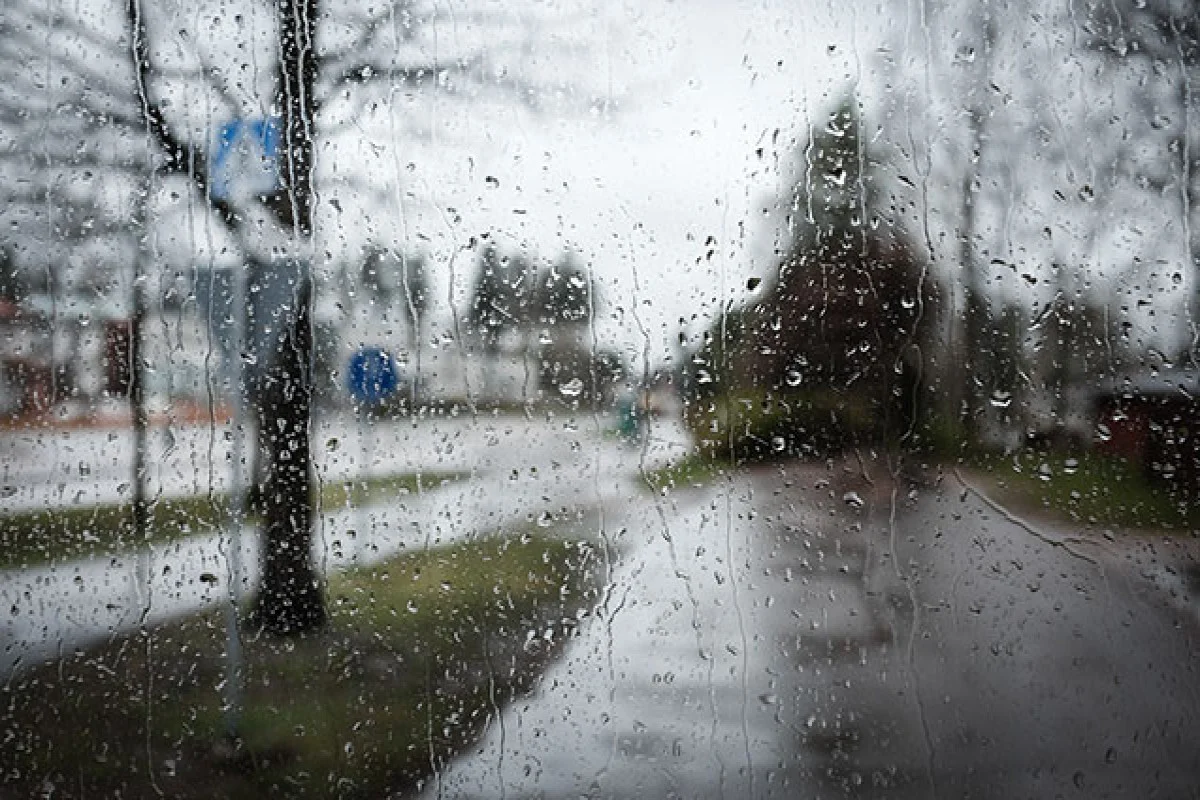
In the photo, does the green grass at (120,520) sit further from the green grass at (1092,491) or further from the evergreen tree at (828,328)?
the green grass at (1092,491)

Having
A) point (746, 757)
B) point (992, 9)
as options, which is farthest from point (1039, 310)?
point (746, 757)

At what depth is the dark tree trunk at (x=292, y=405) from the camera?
1.59 m

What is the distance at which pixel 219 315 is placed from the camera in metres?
1.63

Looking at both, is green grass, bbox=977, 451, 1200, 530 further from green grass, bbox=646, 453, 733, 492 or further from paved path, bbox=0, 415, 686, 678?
paved path, bbox=0, 415, 686, 678

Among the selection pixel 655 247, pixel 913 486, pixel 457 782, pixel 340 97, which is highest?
pixel 340 97

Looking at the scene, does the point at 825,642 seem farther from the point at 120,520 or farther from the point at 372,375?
the point at 120,520

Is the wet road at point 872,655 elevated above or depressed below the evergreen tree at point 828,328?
below

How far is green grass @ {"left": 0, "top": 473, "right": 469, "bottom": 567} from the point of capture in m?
1.58

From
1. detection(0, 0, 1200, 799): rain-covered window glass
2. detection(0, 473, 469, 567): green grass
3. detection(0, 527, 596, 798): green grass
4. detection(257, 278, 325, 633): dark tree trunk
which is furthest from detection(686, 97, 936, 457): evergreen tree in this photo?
detection(257, 278, 325, 633): dark tree trunk

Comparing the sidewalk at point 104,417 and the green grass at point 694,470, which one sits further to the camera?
the sidewalk at point 104,417

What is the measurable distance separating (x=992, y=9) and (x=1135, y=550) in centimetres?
99

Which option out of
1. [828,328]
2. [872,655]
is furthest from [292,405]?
[872,655]

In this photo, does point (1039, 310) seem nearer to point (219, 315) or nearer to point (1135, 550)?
point (1135, 550)

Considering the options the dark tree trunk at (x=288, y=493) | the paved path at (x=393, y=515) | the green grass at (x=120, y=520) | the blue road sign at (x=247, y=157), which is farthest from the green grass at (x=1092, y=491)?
the blue road sign at (x=247, y=157)
